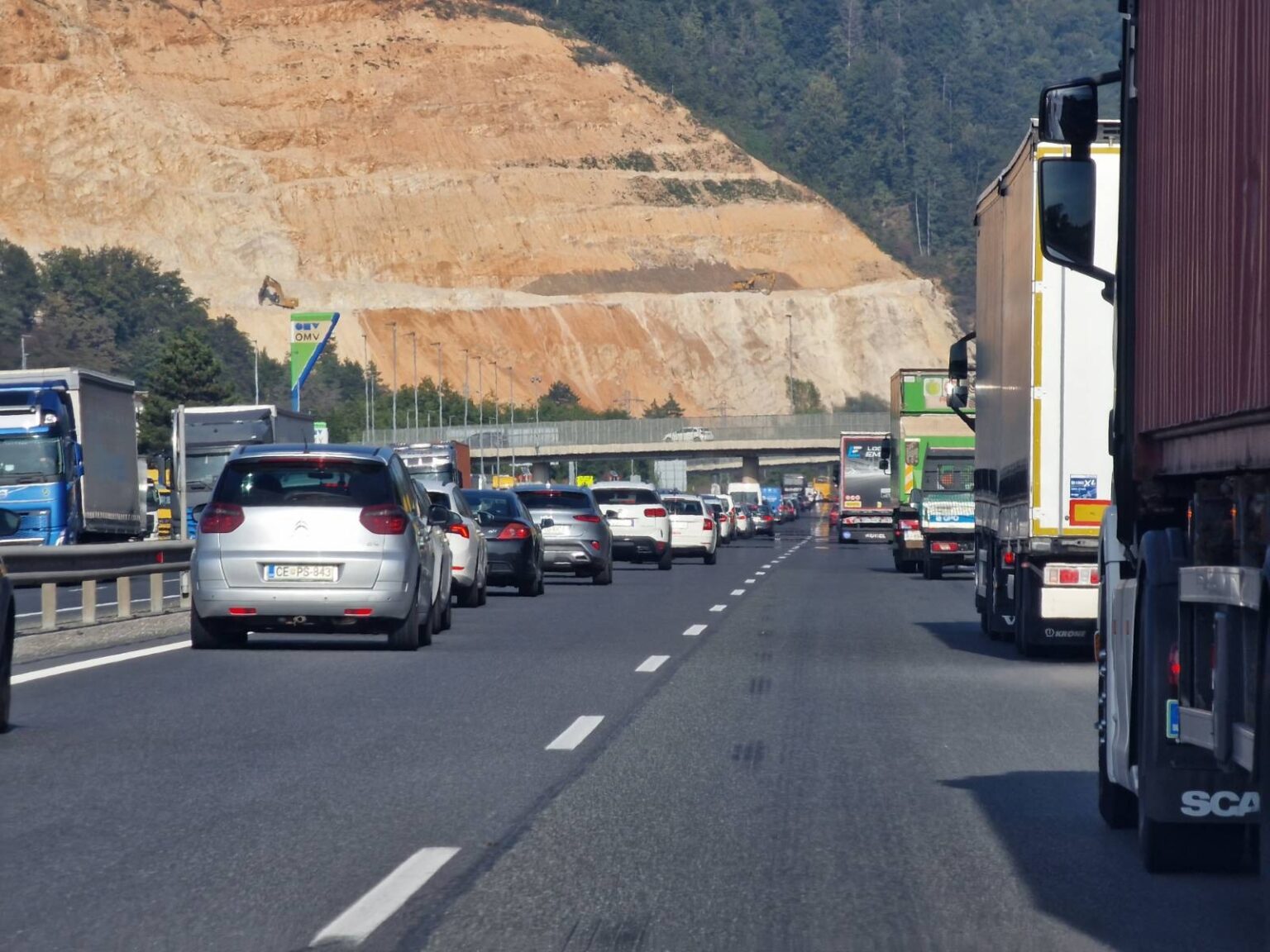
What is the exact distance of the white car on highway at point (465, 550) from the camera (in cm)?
2480

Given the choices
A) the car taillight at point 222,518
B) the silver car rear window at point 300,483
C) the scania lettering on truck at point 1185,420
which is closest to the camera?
the scania lettering on truck at point 1185,420

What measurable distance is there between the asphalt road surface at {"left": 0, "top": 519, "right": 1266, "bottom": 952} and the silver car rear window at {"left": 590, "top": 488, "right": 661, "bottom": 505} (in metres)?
22.8

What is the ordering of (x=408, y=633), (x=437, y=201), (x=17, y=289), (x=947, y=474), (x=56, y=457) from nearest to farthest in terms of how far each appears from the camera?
(x=408, y=633) < (x=56, y=457) < (x=947, y=474) < (x=17, y=289) < (x=437, y=201)

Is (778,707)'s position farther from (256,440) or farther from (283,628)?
(256,440)

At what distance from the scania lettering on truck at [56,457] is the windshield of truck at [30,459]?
0.05 feet

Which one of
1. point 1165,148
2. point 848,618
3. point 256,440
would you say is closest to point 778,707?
point 1165,148

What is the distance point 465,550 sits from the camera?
24.9 m

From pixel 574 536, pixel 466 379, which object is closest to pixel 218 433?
pixel 574 536

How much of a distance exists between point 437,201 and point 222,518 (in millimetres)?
163558

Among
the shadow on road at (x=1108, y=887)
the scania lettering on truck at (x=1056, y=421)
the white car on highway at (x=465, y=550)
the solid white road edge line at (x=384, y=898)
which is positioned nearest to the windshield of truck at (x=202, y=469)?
the white car on highway at (x=465, y=550)

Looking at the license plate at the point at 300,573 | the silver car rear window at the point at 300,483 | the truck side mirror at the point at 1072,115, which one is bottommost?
the license plate at the point at 300,573

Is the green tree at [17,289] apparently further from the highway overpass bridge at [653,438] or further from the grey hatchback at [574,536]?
the grey hatchback at [574,536]

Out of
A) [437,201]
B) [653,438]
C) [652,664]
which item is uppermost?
[437,201]

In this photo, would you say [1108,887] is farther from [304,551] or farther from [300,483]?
[300,483]
